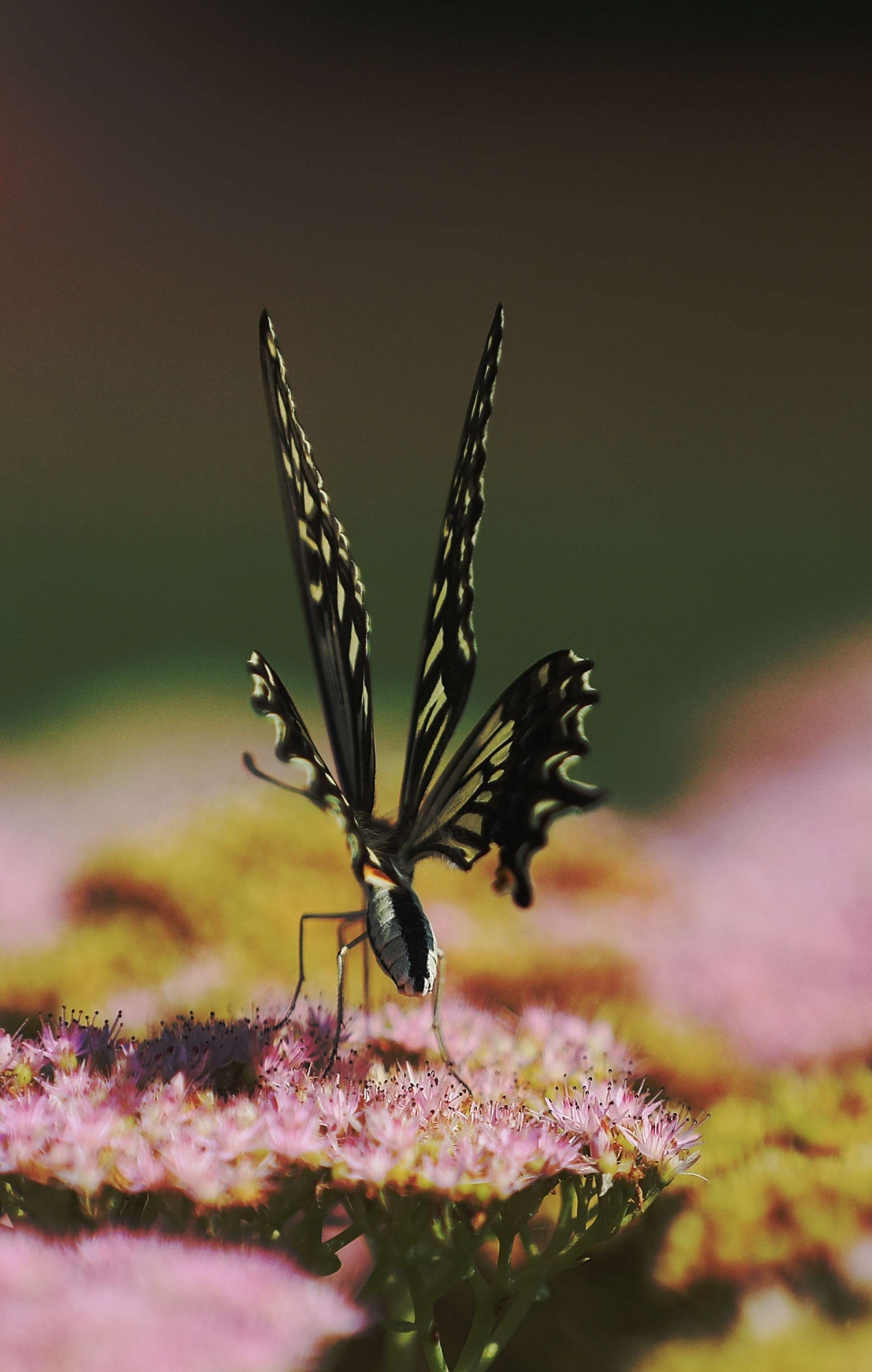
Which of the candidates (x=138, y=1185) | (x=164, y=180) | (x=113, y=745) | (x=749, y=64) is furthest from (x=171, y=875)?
(x=749, y=64)

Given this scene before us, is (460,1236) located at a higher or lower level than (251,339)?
lower

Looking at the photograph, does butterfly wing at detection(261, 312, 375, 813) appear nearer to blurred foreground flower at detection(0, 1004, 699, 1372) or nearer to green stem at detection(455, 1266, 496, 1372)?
blurred foreground flower at detection(0, 1004, 699, 1372)

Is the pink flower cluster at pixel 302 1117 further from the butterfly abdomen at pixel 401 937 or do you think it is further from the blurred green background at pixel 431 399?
the blurred green background at pixel 431 399

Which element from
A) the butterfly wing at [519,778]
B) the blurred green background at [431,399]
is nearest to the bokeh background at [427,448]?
the blurred green background at [431,399]

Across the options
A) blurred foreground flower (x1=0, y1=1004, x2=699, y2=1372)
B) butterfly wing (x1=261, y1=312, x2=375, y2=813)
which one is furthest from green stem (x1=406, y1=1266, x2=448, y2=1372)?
butterfly wing (x1=261, y1=312, x2=375, y2=813)

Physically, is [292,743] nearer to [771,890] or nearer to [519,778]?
[519,778]

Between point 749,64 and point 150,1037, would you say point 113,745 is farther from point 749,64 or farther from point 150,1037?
point 749,64
